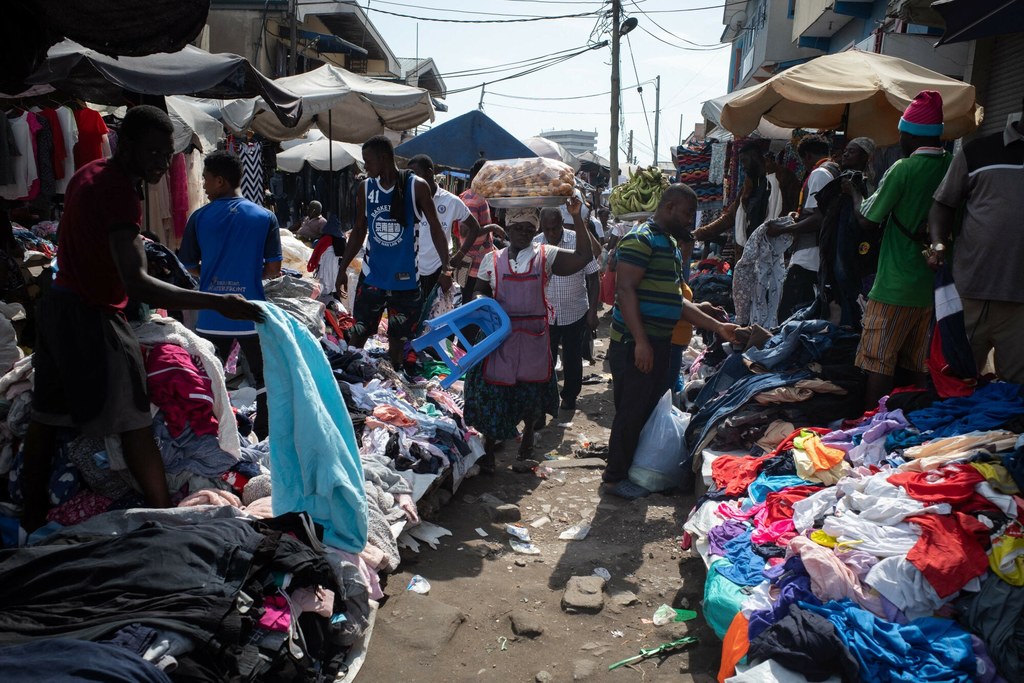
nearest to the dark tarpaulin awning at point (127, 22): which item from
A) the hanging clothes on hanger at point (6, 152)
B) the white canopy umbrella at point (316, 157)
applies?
the hanging clothes on hanger at point (6, 152)

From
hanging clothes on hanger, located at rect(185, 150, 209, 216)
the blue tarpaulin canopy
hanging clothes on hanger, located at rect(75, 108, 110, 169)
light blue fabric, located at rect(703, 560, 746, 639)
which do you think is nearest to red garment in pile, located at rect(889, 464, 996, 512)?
light blue fabric, located at rect(703, 560, 746, 639)

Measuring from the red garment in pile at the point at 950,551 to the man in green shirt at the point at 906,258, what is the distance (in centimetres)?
181

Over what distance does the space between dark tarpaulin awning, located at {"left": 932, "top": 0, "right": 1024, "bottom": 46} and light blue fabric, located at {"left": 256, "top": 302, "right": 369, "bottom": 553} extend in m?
3.46

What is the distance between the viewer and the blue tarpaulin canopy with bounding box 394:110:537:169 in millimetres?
11008

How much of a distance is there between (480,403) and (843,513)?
2.63 metres

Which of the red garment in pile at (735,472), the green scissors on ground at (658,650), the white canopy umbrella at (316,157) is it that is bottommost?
the green scissors on ground at (658,650)

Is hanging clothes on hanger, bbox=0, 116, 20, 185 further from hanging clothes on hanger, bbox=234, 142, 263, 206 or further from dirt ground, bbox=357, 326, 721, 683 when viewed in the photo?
hanging clothes on hanger, bbox=234, 142, 263, 206

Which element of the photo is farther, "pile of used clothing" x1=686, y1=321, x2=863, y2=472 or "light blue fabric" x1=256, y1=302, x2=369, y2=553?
"pile of used clothing" x1=686, y1=321, x2=863, y2=472

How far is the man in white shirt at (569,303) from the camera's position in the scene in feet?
23.2

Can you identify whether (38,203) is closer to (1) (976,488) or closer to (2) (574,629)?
(2) (574,629)

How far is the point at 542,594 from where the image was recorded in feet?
13.6

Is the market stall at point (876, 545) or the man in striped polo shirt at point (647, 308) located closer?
the market stall at point (876, 545)

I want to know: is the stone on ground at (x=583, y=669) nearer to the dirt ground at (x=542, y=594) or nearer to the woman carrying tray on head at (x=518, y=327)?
the dirt ground at (x=542, y=594)

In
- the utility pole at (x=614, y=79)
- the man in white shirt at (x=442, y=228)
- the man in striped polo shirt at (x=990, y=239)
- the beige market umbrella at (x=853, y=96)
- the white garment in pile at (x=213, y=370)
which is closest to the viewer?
the white garment in pile at (x=213, y=370)
